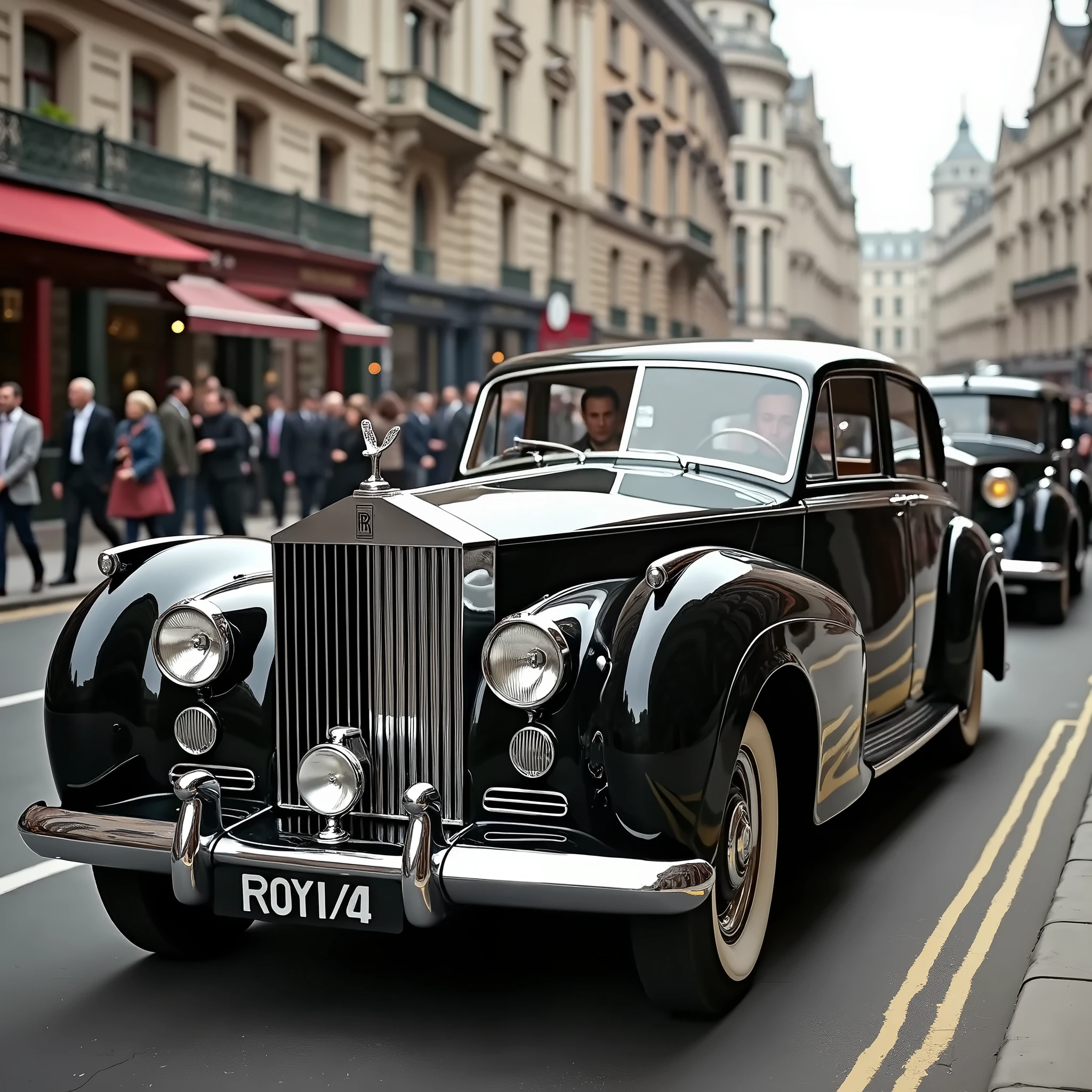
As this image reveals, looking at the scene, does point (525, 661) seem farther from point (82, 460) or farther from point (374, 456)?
point (82, 460)

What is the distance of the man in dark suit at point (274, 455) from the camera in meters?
20.1

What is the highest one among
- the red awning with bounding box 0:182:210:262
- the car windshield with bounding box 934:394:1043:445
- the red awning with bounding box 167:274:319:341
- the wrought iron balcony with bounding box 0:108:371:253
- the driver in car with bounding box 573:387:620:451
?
the wrought iron balcony with bounding box 0:108:371:253

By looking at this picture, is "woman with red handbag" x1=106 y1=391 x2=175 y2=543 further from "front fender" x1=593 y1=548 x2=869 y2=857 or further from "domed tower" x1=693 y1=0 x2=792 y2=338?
"domed tower" x1=693 y1=0 x2=792 y2=338

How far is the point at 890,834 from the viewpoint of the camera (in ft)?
19.2

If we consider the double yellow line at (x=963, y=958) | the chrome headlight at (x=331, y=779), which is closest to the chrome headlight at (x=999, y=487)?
the double yellow line at (x=963, y=958)

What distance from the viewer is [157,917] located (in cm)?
439

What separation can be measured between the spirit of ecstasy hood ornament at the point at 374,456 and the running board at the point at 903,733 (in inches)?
79.1

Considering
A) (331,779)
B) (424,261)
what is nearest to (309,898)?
(331,779)

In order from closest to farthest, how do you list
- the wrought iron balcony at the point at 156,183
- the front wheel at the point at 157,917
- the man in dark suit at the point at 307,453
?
the front wheel at the point at 157,917, the wrought iron balcony at the point at 156,183, the man in dark suit at the point at 307,453

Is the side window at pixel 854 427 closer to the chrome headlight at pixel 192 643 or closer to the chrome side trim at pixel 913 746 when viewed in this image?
the chrome side trim at pixel 913 746

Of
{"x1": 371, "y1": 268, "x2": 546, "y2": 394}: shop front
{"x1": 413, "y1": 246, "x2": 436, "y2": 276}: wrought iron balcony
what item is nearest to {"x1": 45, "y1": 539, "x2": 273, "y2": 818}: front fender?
{"x1": 371, "y1": 268, "x2": 546, "y2": 394}: shop front

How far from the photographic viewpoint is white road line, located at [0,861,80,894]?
5230 millimetres

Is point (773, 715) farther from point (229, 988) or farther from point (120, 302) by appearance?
point (120, 302)

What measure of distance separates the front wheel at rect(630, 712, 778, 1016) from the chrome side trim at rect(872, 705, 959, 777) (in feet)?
3.09
